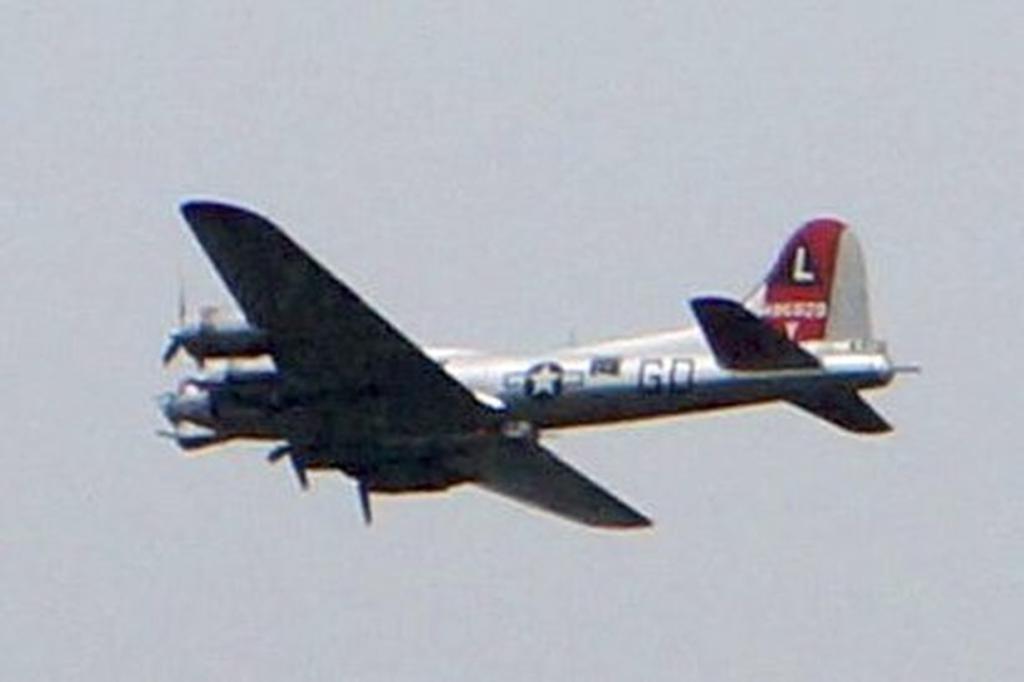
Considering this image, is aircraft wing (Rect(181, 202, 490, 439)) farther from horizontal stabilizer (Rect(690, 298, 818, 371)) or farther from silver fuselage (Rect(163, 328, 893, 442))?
horizontal stabilizer (Rect(690, 298, 818, 371))

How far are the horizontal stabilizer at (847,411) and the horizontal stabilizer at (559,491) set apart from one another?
7.46 meters

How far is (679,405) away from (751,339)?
215cm

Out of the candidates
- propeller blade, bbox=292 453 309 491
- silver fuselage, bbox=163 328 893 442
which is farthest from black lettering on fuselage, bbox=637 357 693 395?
propeller blade, bbox=292 453 309 491

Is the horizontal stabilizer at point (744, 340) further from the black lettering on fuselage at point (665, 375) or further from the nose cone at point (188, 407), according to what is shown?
the nose cone at point (188, 407)

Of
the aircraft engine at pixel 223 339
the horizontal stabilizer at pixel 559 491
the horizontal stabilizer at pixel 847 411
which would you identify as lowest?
the horizontal stabilizer at pixel 559 491

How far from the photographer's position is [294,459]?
99.3 metres

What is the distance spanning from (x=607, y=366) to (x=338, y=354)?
3.81 meters

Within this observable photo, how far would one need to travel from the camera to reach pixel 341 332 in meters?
97.9

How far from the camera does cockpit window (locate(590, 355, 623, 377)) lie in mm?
97938

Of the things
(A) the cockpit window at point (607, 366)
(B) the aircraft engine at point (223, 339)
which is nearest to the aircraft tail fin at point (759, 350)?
(A) the cockpit window at point (607, 366)

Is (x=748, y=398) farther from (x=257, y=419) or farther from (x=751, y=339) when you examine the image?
(x=257, y=419)

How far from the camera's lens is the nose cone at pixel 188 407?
9881cm

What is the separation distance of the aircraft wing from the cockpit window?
166 centimetres

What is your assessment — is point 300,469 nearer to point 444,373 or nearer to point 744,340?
point 444,373
